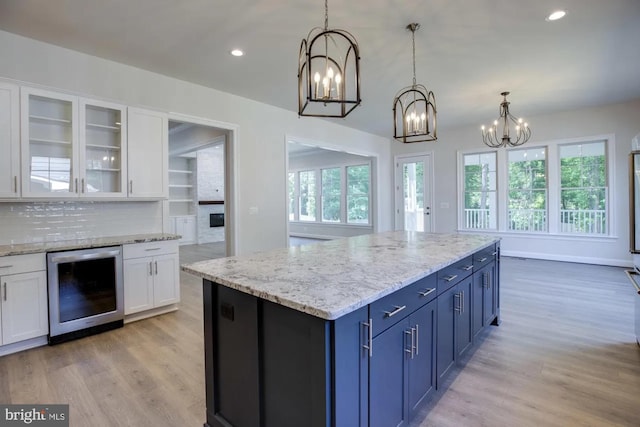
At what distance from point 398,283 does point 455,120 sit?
6.16m

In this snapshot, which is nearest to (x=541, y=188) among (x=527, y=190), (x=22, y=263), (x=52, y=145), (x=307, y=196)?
(x=527, y=190)

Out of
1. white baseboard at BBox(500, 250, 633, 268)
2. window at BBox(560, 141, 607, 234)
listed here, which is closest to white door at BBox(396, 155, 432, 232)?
white baseboard at BBox(500, 250, 633, 268)

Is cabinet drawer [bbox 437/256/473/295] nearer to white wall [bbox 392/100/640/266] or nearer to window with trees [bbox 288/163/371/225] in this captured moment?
white wall [bbox 392/100/640/266]

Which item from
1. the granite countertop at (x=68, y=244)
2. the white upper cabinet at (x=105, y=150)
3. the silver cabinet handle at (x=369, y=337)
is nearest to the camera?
the silver cabinet handle at (x=369, y=337)

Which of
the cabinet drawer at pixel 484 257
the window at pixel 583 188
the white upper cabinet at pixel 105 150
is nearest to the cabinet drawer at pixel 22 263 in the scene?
the white upper cabinet at pixel 105 150

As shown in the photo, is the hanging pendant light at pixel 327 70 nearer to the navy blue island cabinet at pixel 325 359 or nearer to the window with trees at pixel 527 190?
the navy blue island cabinet at pixel 325 359

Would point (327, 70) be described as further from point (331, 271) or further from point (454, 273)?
point (454, 273)

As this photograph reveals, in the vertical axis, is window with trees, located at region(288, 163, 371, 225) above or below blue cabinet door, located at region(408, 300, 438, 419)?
above

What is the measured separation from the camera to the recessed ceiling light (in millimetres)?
2771

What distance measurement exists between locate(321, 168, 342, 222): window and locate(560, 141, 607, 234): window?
547 cm

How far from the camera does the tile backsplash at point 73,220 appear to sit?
3.01m

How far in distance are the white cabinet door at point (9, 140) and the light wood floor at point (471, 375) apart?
1.43 meters

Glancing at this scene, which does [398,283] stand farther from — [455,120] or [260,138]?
[455,120]

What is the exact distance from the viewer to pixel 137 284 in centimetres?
332
